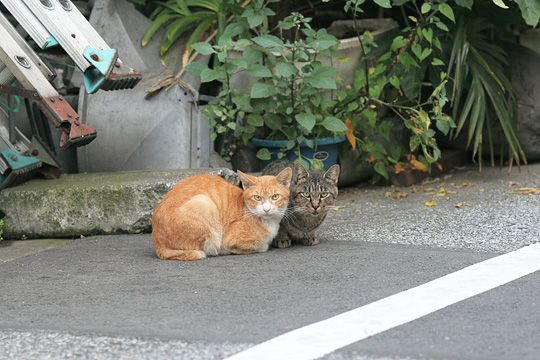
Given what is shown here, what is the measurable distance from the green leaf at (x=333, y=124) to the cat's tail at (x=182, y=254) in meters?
1.87

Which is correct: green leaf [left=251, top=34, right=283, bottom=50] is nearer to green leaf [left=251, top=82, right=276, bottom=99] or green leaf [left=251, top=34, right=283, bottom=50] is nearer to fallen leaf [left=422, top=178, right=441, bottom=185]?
green leaf [left=251, top=82, right=276, bottom=99]

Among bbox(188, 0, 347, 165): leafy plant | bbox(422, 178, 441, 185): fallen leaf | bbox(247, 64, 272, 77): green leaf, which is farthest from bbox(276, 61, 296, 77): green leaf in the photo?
bbox(422, 178, 441, 185): fallen leaf

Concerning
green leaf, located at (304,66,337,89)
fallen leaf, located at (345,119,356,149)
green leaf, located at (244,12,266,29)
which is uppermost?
green leaf, located at (244,12,266,29)

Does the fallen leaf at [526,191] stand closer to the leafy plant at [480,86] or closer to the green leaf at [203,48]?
the leafy plant at [480,86]

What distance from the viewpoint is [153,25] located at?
8156 millimetres

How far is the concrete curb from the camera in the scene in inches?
260

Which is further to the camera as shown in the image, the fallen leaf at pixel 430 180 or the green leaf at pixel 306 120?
the fallen leaf at pixel 430 180

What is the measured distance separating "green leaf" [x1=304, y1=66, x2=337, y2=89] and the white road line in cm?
212

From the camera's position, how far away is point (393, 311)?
4477 millimetres

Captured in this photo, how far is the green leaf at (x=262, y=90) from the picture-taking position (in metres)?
7.19

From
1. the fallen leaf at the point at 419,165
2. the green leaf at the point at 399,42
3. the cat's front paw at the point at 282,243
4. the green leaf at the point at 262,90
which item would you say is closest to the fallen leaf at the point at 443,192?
the fallen leaf at the point at 419,165

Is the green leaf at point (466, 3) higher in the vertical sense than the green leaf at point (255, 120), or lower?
higher

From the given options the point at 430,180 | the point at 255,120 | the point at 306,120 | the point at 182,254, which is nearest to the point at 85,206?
the point at 182,254

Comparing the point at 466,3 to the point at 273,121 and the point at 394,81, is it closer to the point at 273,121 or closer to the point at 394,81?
the point at 394,81
